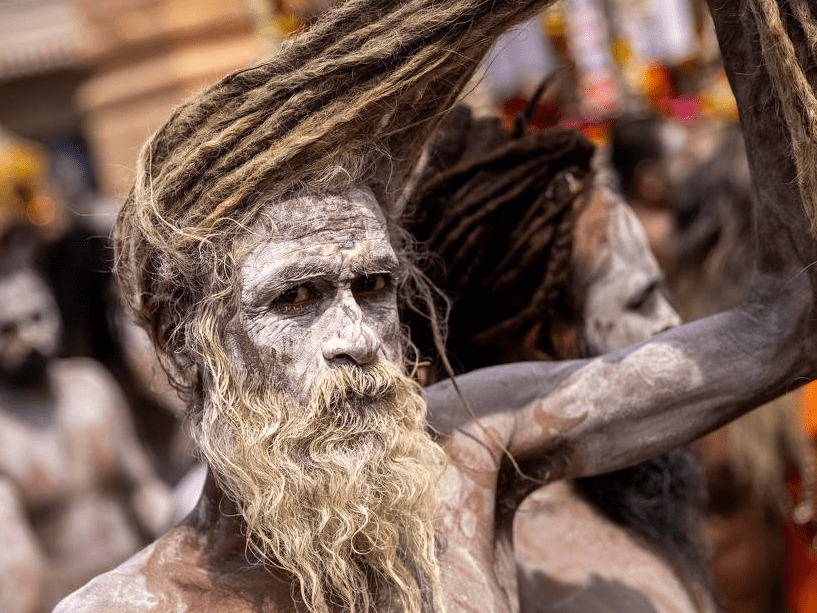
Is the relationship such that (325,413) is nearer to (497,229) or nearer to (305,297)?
(305,297)

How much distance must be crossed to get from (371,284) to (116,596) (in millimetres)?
664

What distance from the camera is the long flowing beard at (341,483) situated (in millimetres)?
2354

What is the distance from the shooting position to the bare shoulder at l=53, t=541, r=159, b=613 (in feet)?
7.89

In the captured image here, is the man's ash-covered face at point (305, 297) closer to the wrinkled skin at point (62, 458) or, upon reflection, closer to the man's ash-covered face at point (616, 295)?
the man's ash-covered face at point (616, 295)

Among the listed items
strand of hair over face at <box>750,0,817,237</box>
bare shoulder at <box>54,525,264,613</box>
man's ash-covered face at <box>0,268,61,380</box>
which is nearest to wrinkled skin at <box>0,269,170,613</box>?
man's ash-covered face at <box>0,268,61,380</box>

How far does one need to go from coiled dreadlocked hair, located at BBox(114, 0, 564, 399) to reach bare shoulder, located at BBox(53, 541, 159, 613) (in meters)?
0.41

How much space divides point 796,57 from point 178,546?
1.31 m

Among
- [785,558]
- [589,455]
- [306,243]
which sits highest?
[306,243]

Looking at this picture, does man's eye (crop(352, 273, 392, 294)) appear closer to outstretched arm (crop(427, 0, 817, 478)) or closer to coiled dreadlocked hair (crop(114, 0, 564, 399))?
coiled dreadlocked hair (crop(114, 0, 564, 399))

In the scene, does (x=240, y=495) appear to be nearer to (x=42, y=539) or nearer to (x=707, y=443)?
(x=707, y=443)

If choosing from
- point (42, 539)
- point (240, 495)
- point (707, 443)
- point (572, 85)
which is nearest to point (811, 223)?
point (240, 495)

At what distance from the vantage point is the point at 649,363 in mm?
2637

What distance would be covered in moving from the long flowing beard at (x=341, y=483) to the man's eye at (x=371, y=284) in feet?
0.43

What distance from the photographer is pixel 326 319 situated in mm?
2348
